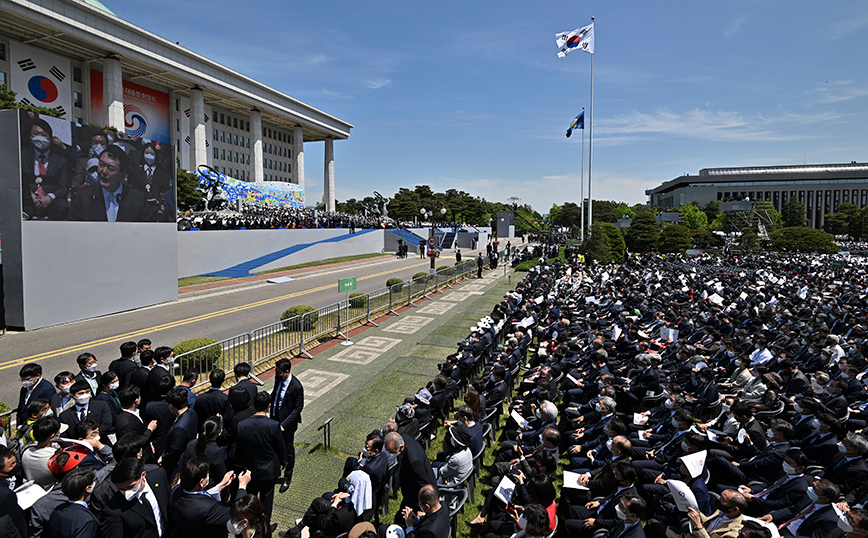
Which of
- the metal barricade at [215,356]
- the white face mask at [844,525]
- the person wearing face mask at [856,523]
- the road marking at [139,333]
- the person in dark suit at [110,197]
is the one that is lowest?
the road marking at [139,333]

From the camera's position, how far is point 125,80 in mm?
57531

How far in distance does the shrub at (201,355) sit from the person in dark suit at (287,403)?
4.67m

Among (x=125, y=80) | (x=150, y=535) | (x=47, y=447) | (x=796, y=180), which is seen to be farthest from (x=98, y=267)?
(x=796, y=180)

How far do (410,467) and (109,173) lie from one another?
1977 centimetres

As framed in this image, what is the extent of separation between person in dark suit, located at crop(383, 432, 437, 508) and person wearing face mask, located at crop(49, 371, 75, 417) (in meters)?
4.63

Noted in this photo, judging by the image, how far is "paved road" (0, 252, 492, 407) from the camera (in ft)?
41.9

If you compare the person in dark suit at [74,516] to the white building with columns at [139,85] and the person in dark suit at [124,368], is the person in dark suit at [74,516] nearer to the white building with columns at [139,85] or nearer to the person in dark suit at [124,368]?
the person in dark suit at [124,368]

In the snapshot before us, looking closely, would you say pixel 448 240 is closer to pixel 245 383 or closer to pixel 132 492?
pixel 245 383

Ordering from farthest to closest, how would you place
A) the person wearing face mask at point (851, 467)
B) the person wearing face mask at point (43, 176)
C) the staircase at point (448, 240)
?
the staircase at point (448, 240)
the person wearing face mask at point (43, 176)
the person wearing face mask at point (851, 467)

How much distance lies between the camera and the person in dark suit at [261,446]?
5340 millimetres

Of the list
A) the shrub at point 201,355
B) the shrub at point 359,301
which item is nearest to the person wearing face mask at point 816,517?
the shrub at point 201,355

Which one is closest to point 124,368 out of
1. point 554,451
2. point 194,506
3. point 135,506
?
point 135,506

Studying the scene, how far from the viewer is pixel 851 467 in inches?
193

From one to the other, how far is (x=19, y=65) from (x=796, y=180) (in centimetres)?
16134
